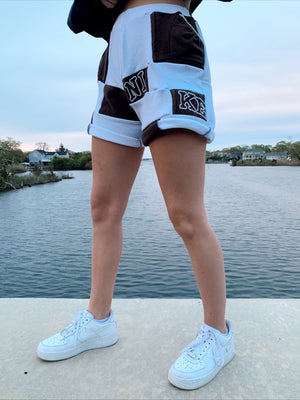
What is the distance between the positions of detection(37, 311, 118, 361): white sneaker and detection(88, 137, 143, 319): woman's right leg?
0.13ft

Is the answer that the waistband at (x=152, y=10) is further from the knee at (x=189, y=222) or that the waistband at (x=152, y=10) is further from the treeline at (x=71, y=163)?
the treeline at (x=71, y=163)

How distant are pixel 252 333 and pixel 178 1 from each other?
125cm

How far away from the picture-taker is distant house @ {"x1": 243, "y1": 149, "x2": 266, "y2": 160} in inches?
4171

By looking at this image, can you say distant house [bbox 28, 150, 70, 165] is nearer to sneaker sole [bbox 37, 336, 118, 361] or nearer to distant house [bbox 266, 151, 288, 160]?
distant house [bbox 266, 151, 288, 160]

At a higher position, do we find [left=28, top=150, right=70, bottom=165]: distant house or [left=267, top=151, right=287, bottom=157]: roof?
[left=267, top=151, right=287, bottom=157]: roof

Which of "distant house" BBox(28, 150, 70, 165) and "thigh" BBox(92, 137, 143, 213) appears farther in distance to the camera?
"distant house" BBox(28, 150, 70, 165)

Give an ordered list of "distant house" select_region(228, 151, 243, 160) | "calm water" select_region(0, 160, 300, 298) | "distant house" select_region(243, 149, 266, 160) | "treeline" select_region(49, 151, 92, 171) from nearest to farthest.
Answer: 1. "calm water" select_region(0, 160, 300, 298)
2. "treeline" select_region(49, 151, 92, 171)
3. "distant house" select_region(243, 149, 266, 160)
4. "distant house" select_region(228, 151, 243, 160)

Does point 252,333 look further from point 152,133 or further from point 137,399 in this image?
point 152,133

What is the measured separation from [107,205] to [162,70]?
0.54 metres

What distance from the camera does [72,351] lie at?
1466 millimetres

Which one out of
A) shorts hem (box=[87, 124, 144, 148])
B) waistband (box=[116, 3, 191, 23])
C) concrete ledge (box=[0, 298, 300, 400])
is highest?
waistband (box=[116, 3, 191, 23])

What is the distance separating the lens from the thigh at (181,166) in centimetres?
122

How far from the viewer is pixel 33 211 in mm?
16328

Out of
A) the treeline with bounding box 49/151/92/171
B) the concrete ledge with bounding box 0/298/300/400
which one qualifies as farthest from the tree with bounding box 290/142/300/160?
the concrete ledge with bounding box 0/298/300/400
